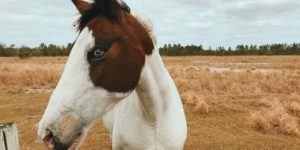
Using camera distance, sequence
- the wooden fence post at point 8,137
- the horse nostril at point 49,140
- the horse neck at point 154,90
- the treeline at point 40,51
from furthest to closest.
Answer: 1. the treeline at point 40,51
2. the horse neck at point 154,90
3. the wooden fence post at point 8,137
4. the horse nostril at point 49,140

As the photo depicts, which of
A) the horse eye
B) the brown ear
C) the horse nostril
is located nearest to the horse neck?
the horse eye

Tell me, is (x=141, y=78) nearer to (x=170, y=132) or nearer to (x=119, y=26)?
(x=119, y=26)

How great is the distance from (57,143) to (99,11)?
0.94m

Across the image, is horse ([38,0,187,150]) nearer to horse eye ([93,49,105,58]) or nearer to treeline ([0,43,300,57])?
horse eye ([93,49,105,58])

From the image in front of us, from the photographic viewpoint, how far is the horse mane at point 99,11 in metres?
2.57

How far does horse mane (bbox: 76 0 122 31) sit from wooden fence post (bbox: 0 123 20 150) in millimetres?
915

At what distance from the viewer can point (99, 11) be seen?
2602 mm

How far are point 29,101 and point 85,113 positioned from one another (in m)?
13.0

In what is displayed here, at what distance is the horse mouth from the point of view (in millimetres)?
2328

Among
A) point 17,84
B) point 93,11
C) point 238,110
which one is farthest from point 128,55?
point 17,84

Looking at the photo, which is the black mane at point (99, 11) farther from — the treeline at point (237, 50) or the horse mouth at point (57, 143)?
the treeline at point (237, 50)

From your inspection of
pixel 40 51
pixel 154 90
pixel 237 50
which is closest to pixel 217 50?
pixel 237 50

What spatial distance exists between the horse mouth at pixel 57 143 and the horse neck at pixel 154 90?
820mm

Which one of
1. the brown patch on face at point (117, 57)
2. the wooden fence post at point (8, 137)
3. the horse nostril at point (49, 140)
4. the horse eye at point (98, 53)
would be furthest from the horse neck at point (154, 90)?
the wooden fence post at point (8, 137)
